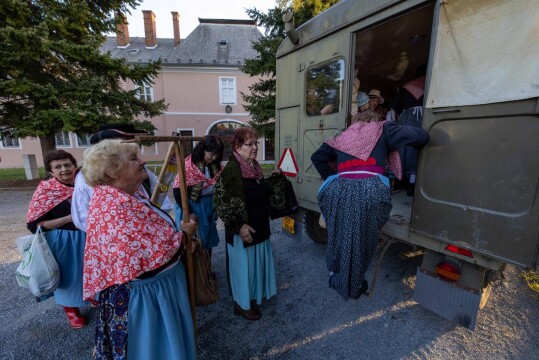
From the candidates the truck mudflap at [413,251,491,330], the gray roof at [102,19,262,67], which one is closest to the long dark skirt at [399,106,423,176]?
the truck mudflap at [413,251,491,330]

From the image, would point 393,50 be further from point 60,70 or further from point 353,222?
point 60,70

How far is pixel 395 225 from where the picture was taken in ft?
7.74

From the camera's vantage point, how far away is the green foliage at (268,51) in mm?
7628

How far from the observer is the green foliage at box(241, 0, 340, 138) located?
300 inches

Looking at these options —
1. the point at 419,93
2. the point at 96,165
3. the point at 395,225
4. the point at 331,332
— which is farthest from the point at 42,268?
the point at 419,93

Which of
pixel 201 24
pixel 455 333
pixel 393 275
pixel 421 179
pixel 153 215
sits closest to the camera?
pixel 153 215

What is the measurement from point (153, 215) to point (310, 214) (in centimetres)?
283

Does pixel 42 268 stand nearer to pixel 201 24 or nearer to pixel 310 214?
pixel 310 214

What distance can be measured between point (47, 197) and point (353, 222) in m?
2.63

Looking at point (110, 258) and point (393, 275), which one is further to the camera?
point (393, 275)

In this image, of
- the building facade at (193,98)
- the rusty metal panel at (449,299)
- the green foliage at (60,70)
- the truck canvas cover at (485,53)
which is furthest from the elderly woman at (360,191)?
the building facade at (193,98)

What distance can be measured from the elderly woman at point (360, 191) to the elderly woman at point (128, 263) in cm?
124

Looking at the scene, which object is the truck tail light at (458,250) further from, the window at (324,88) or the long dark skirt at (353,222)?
the window at (324,88)

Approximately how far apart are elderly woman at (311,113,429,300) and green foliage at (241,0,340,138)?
6557 millimetres
